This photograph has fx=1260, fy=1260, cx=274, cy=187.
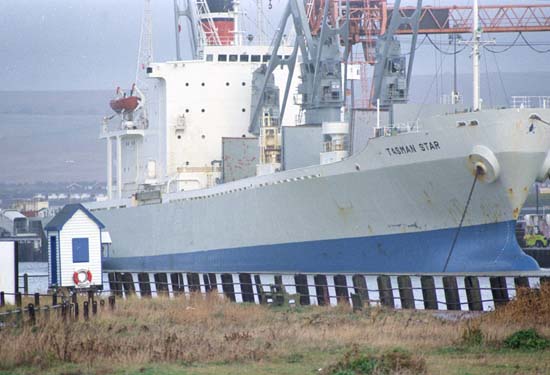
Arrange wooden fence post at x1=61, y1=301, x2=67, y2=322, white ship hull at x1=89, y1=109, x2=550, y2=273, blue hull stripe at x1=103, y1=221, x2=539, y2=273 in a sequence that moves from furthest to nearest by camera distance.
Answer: blue hull stripe at x1=103, y1=221, x2=539, y2=273, white ship hull at x1=89, y1=109, x2=550, y2=273, wooden fence post at x1=61, y1=301, x2=67, y2=322

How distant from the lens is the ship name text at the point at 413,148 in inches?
1387

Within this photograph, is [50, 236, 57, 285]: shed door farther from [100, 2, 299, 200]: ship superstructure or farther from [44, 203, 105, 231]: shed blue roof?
[100, 2, 299, 200]: ship superstructure

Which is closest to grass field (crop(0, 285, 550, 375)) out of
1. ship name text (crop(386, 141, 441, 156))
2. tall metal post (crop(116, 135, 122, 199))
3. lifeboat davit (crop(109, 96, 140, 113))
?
ship name text (crop(386, 141, 441, 156))

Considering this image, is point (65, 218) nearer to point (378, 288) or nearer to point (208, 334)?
point (378, 288)

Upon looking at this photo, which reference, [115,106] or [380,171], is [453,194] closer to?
[380,171]

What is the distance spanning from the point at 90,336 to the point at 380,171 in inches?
724

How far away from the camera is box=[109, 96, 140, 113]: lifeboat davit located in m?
54.9

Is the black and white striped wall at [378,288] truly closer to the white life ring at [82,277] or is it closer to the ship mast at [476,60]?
the white life ring at [82,277]

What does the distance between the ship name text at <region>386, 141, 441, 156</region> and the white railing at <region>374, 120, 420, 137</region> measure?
42cm

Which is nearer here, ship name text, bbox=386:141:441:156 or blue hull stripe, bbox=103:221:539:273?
blue hull stripe, bbox=103:221:539:273

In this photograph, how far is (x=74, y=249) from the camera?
102 feet

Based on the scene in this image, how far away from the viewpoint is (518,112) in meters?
34.0

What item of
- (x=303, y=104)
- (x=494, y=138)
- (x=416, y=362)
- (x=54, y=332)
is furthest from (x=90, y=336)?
(x=303, y=104)

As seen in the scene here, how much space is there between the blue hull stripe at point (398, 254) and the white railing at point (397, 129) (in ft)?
9.80
